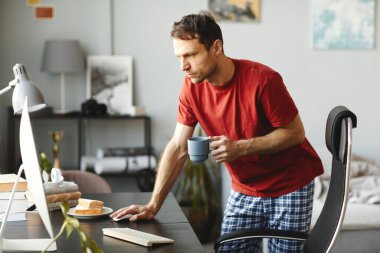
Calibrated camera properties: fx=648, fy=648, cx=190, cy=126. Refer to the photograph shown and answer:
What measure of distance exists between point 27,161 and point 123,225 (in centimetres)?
80

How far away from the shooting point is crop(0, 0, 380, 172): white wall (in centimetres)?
492

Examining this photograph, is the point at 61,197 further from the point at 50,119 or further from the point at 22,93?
the point at 50,119

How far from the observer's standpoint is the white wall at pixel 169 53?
16.1 feet

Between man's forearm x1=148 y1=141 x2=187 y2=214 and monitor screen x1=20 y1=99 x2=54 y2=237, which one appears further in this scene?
man's forearm x1=148 y1=141 x2=187 y2=214

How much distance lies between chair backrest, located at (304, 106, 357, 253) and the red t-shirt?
18.4 inches

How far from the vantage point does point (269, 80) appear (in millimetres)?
2424

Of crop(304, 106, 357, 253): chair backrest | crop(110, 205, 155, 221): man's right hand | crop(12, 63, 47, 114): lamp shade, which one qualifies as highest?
crop(12, 63, 47, 114): lamp shade

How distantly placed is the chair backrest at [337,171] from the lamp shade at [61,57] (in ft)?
9.95

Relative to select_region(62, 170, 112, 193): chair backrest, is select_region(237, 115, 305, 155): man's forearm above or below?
above

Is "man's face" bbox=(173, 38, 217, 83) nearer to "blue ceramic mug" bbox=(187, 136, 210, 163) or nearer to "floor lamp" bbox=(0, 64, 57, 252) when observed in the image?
"blue ceramic mug" bbox=(187, 136, 210, 163)

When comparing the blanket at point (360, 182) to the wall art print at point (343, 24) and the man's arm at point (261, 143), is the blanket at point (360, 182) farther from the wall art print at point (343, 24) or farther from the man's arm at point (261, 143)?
the man's arm at point (261, 143)

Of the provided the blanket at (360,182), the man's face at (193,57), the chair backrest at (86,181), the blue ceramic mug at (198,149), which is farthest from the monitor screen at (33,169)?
→ the blanket at (360,182)

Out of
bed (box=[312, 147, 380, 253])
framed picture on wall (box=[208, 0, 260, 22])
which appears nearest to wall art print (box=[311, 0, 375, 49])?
framed picture on wall (box=[208, 0, 260, 22])

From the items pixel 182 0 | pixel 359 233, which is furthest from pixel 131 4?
pixel 359 233
